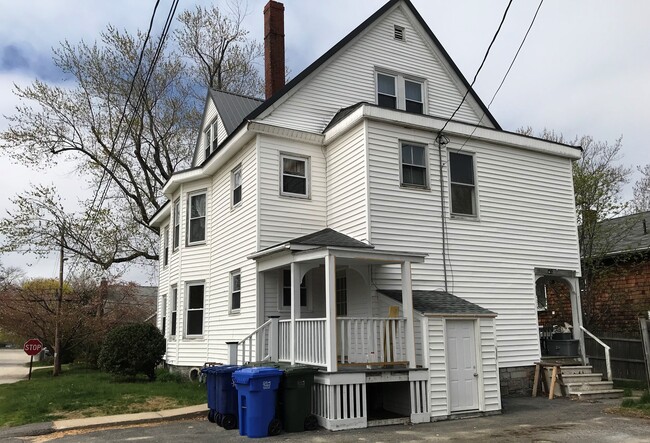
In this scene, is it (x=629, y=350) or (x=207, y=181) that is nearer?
(x=629, y=350)

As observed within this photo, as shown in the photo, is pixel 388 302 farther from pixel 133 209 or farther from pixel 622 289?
pixel 133 209

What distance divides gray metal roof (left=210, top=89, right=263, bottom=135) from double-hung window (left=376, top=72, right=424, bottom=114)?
175 inches

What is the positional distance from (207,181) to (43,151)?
13.6 m

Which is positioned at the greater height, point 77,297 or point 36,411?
point 77,297

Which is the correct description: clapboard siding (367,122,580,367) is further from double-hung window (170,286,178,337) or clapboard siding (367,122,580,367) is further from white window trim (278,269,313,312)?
double-hung window (170,286,178,337)

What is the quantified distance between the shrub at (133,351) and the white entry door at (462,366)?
9.98 m

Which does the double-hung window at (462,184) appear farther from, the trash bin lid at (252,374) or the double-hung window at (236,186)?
the trash bin lid at (252,374)

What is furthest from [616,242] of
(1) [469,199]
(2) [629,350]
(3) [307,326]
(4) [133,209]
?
(4) [133,209]

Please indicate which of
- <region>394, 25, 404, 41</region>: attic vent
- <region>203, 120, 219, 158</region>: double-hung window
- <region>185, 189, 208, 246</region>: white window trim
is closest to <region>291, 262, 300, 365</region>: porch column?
<region>185, 189, 208, 246</region>: white window trim

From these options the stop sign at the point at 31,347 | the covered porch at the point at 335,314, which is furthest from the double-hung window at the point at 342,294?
Result: the stop sign at the point at 31,347

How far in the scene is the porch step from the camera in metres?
13.4

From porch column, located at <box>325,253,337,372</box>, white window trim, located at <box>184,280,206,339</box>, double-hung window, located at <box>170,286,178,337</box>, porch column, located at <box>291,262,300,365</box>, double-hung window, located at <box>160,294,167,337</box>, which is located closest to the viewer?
porch column, located at <box>325,253,337,372</box>

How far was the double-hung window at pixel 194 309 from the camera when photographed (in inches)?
655

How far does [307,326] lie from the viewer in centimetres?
1113
